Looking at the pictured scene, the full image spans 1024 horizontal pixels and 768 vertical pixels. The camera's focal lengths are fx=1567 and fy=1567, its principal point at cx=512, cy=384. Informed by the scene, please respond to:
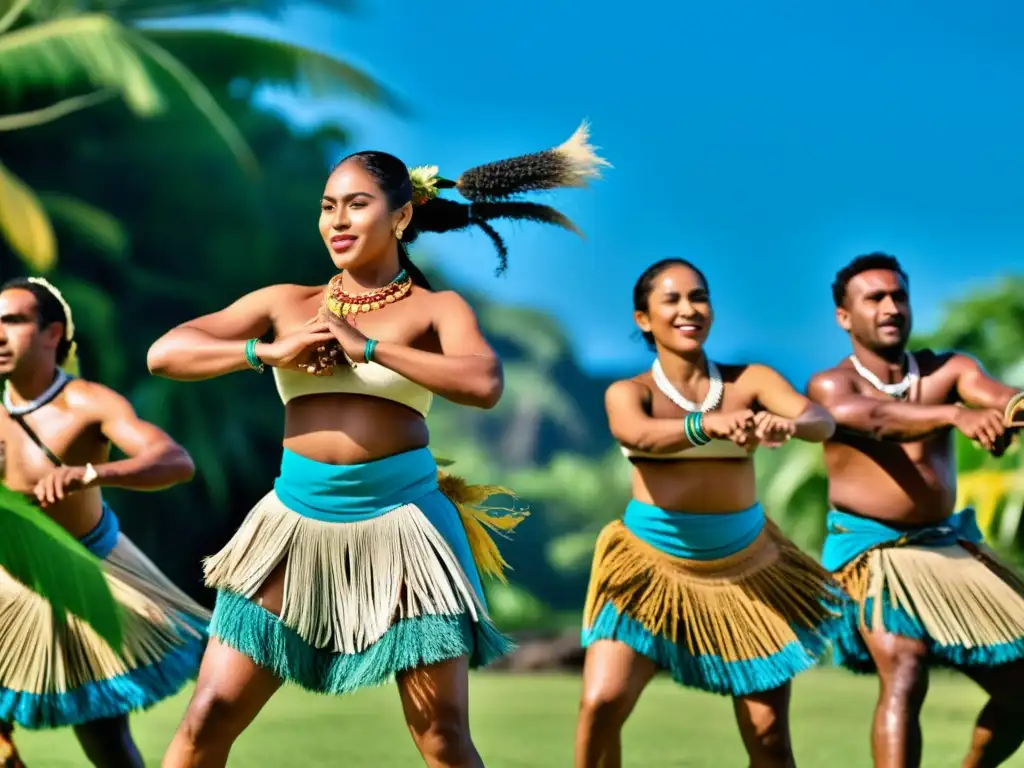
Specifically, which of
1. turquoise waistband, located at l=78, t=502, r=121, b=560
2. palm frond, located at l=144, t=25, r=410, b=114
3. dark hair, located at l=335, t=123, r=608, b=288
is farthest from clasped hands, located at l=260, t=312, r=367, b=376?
palm frond, located at l=144, t=25, r=410, b=114

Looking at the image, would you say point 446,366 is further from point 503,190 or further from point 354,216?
point 503,190

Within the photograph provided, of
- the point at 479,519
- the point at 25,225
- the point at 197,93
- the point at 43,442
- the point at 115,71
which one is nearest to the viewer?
the point at 479,519

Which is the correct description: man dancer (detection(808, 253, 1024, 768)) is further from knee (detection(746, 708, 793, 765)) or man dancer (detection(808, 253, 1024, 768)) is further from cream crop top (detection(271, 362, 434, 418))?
cream crop top (detection(271, 362, 434, 418))

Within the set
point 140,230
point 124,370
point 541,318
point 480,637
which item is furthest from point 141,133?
point 480,637

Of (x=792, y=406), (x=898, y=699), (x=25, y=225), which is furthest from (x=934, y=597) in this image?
(x=25, y=225)

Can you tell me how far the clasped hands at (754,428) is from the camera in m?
3.55

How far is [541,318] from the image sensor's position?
922 inches

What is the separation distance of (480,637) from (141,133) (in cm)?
1482

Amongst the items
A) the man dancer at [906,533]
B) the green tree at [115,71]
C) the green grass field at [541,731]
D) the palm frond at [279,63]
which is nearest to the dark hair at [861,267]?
the man dancer at [906,533]

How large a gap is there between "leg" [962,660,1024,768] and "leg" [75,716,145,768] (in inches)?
90.4

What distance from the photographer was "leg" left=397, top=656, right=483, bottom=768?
10.6 feet

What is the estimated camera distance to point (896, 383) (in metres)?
4.48

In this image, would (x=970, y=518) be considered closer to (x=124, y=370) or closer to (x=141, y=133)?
(x=124, y=370)

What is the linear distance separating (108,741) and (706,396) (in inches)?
71.3
